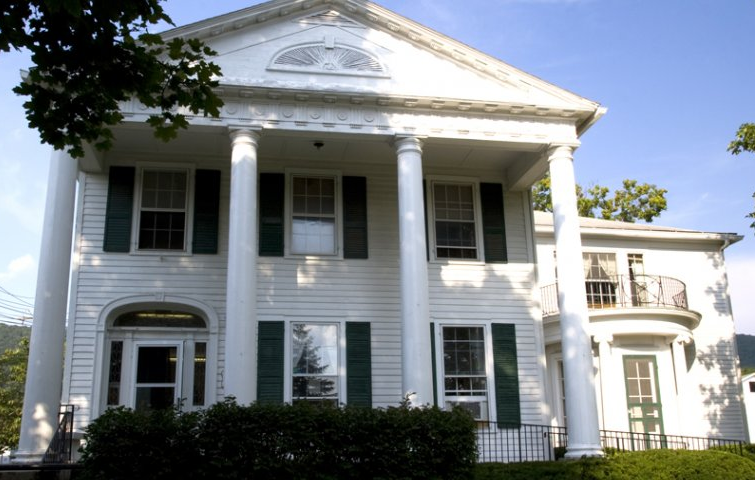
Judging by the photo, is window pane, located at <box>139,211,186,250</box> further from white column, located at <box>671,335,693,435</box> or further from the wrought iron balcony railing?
white column, located at <box>671,335,693,435</box>

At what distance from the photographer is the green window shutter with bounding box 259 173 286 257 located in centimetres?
1680

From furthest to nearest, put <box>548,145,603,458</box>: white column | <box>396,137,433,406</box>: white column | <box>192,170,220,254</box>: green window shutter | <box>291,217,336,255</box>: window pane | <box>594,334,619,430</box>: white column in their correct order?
<box>594,334,619,430</box>: white column, <box>291,217,336,255</box>: window pane, <box>192,170,220,254</box>: green window shutter, <box>548,145,603,458</box>: white column, <box>396,137,433,406</box>: white column

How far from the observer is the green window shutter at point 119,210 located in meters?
16.3

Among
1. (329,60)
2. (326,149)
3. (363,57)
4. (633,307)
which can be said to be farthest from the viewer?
(633,307)

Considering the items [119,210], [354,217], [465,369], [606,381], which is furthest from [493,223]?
[119,210]

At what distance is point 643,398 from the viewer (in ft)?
67.6

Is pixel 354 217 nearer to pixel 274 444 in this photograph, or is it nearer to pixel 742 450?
pixel 274 444

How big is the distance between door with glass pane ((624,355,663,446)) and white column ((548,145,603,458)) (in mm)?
6446

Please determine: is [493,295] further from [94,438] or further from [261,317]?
[94,438]

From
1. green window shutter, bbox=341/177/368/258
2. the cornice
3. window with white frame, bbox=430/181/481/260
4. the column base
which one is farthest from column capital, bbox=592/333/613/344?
green window shutter, bbox=341/177/368/258

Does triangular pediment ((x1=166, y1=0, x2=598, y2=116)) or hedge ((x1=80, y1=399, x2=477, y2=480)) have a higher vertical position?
triangular pediment ((x1=166, y1=0, x2=598, y2=116))

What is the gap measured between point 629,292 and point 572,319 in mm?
9646

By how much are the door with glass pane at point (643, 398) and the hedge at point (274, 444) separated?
10.3 meters

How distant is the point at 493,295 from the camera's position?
17.6 meters
